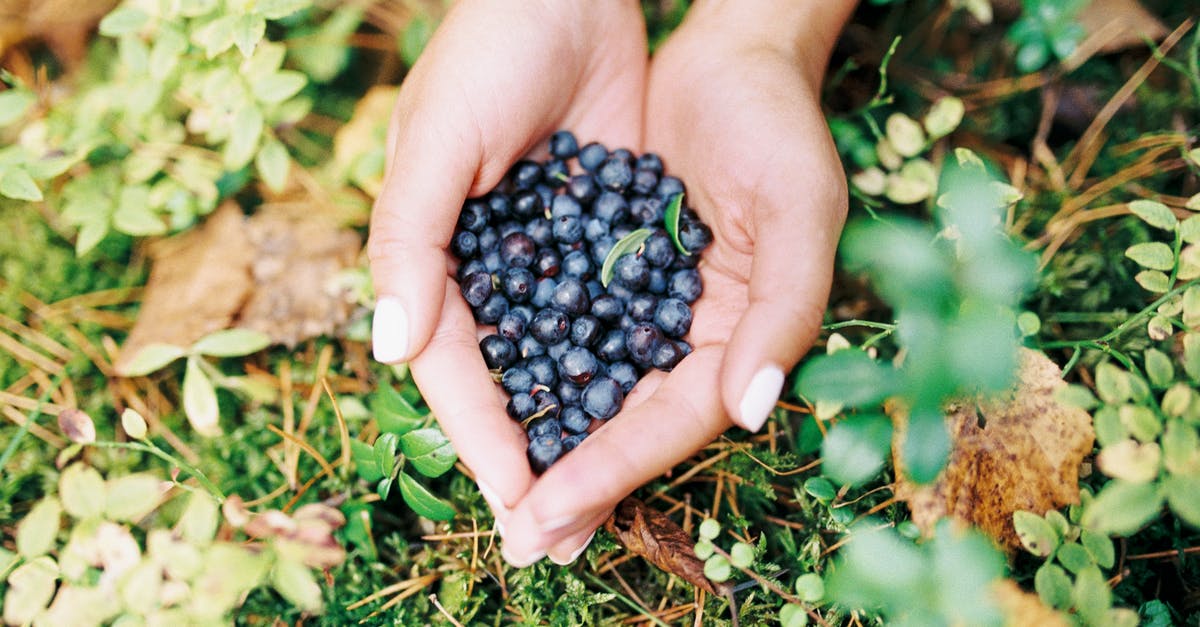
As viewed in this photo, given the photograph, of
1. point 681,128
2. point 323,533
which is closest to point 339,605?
point 323,533

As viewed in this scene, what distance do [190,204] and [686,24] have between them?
74.3 inches

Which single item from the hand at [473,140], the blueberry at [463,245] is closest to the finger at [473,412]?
the hand at [473,140]

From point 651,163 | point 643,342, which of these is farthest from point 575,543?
point 651,163

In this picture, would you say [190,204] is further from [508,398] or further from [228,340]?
[508,398]

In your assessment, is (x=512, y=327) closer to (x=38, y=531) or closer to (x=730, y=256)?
(x=730, y=256)

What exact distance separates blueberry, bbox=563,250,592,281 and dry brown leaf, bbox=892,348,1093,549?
3.27ft

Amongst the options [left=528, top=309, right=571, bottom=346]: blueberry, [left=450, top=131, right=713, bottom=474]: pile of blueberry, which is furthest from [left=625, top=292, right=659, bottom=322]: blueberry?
[left=528, top=309, right=571, bottom=346]: blueberry

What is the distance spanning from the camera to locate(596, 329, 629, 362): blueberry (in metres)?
2.15

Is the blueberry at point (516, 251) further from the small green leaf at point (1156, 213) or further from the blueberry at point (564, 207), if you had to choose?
the small green leaf at point (1156, 213)

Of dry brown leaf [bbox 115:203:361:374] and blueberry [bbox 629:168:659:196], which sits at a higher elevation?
blueberry [bbox 629:168:659:196]

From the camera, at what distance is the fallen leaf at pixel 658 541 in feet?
6.37

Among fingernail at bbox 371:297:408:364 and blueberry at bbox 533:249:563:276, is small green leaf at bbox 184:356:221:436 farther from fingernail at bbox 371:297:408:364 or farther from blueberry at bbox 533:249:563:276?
blueberry at bbox 533:249:563:276

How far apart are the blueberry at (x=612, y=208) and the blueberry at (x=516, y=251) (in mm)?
258

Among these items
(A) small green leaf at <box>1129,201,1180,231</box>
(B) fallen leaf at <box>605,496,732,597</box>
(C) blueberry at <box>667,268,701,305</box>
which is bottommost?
(B) fallen leaf at <box>605,496,732,597</box>
